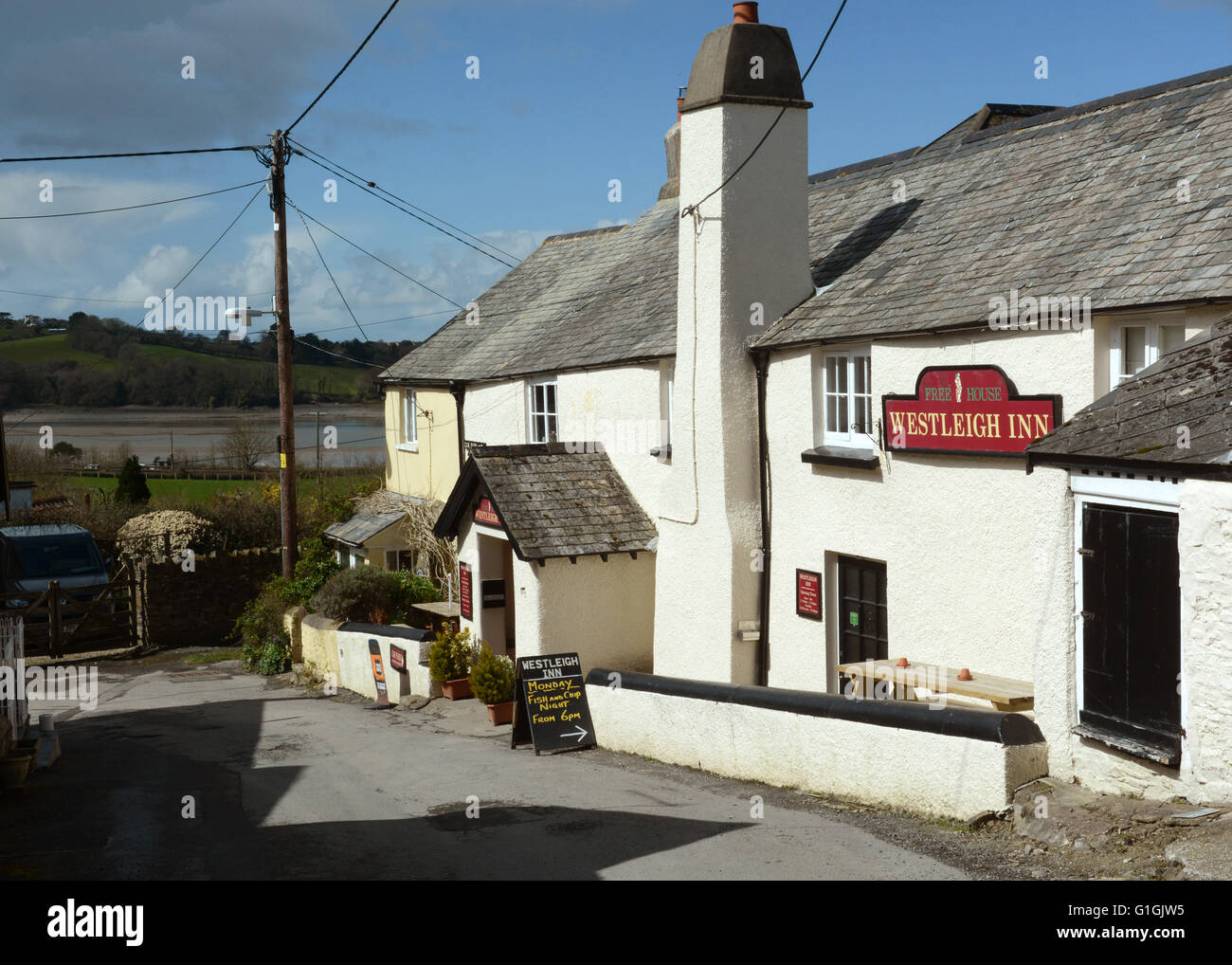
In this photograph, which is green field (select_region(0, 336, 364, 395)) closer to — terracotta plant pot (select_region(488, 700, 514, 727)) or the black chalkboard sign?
terracotta plant pot (select_region(488, 700, 514, 727))

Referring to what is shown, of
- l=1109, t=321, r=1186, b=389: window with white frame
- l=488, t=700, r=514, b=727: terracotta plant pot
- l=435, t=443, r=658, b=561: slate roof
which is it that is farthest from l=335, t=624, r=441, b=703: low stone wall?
l=1109, t=321, r=1186, b=389: window with white frame

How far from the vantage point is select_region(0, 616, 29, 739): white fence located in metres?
13.0

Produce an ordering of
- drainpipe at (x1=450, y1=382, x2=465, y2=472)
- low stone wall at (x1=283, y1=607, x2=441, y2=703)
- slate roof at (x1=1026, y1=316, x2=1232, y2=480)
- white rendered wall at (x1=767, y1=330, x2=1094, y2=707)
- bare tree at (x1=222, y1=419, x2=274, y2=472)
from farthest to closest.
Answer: bare tree at (x1=222, y1=419, x2=274, y2=472)
drainpipe at (x1=450, y1=382, x2=465, y2=472)
low stone wall at (x1=283, y1=607, x2=441, y2=703)
white rendered wall at (x1=767, y1=330, x2=1094, y2=707)
slate roof at (x1=1026, y1=316, x2=1232, y2=480)

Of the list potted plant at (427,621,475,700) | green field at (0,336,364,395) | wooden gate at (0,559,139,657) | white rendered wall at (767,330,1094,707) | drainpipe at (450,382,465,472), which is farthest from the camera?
green field at (0,336,364,395)

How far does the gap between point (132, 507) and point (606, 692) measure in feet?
67.4

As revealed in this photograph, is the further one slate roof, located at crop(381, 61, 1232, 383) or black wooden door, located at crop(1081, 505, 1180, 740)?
slate roof, located at crop(381, 61, 1232, 383)

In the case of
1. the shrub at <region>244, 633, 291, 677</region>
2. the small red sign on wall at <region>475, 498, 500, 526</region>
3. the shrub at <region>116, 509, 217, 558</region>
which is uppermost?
the small red sign on wall at <region>475, 498, 500, 526</region>

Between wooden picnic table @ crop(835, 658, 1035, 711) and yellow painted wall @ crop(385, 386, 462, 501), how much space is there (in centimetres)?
1219

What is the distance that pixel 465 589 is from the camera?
17188mm

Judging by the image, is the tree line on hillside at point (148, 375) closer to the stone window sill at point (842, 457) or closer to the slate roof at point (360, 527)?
the slate roof at point (360, 527)

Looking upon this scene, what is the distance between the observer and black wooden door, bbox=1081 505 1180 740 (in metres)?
7.18

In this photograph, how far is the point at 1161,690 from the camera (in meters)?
7.23

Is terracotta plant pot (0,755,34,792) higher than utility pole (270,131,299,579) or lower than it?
lower
